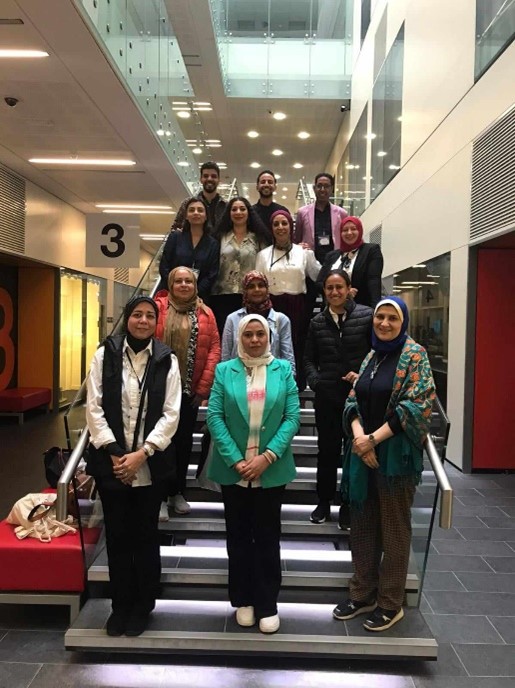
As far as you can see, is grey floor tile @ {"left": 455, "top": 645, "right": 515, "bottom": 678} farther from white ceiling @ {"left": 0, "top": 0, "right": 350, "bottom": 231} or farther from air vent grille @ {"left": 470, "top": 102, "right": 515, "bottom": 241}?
white ceiling @ {"left": 0, "top": 0, "right": 350, "bottom": 231}

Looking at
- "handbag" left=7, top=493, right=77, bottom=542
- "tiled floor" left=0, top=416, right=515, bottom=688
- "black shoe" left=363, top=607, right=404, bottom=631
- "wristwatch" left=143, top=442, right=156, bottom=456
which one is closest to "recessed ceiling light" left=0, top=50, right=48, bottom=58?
"handbag" left=7, top=493, right=77, bottom=542

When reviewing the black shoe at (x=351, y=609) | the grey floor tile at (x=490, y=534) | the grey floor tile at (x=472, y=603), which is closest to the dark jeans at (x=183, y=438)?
the black shoe at (x=351, y=609)

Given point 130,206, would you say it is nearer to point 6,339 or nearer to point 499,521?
point 6,339

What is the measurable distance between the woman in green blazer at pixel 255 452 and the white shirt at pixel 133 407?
231 mm

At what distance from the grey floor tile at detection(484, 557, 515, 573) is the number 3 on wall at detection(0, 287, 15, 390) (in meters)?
10.3

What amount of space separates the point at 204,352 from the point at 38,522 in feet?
5.23

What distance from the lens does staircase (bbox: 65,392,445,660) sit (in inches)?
128

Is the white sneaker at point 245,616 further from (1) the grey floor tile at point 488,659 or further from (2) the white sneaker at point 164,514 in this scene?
(1) the grey floor tile at point 488,659

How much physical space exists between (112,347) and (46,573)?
1.56 m

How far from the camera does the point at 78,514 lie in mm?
3668

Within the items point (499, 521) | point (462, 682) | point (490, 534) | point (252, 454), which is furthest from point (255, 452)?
point (499, 521)

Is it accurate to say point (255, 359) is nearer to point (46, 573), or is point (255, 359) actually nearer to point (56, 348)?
point (46, 573)

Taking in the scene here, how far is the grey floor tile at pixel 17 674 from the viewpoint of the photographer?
10.1ft

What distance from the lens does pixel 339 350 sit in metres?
4.03
